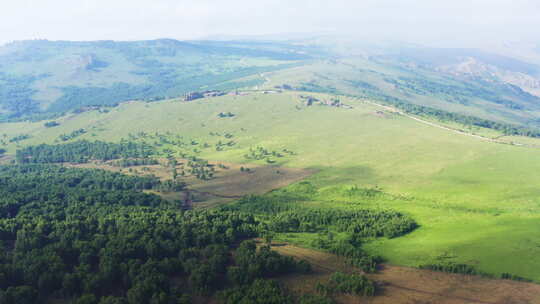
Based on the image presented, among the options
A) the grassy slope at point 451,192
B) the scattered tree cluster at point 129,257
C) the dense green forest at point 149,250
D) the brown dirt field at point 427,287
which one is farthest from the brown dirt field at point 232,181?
the brown dirt field at point 427,287

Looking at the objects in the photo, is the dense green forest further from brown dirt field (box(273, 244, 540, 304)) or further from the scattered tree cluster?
brown dirt field (box(273, 244, 540, 304))

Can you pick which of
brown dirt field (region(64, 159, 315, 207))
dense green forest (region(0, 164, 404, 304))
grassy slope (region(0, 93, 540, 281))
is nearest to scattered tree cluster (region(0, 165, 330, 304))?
dense green forest (region(0, 164, 404, 304))

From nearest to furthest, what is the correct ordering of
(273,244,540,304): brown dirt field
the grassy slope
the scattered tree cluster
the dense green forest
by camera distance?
the scattered tree cluster, the dense green forest, (273,244,540,304): brown dirt field, the grassy slope

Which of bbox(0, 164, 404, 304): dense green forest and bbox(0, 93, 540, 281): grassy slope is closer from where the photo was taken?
bbox(0, 164, 404, 304): dense green forest

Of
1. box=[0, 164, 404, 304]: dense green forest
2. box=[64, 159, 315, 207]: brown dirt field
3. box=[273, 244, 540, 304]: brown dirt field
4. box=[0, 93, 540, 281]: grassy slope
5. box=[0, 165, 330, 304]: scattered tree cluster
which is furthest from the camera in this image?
box=[64, 159, 315, 207]: brown dirt field

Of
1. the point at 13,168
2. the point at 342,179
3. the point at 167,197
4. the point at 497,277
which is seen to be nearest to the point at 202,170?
the point at 167,197

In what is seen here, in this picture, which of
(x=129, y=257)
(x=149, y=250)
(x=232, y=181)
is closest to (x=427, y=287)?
(x=149, y=250)
